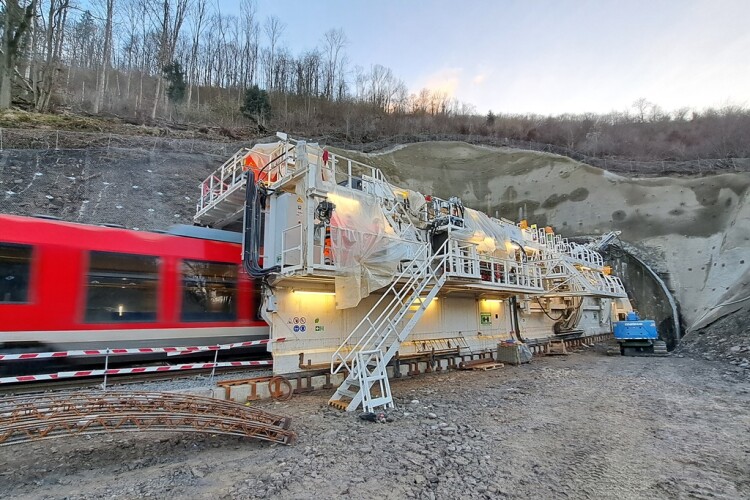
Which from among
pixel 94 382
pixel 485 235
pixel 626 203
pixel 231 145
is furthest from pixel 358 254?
pixel 626 203

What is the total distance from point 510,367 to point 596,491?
10012mm

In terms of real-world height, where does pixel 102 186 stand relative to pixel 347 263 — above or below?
above

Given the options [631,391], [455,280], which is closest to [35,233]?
[455,280]

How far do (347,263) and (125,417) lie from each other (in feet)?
17.6

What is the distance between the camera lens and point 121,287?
25.8ft

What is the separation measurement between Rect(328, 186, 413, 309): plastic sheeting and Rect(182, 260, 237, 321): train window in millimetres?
2751

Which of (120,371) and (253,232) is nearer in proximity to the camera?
(120,371)

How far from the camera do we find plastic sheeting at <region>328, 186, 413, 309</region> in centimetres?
914

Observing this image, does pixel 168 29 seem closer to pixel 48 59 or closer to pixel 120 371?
pixel 48 59

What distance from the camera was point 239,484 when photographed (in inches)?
172

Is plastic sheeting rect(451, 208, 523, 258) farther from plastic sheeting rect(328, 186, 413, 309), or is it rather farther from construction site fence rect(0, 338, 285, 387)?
construction site fence rect(0, 338, 285, 387)

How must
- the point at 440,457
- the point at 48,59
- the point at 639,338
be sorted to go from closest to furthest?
the point at 440,457 → the point at 639,338 → the point at 48,59

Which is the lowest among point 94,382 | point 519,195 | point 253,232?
point 94,382

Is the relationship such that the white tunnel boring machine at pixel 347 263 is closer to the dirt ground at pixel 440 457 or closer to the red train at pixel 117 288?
the red train at pixel 117 288
